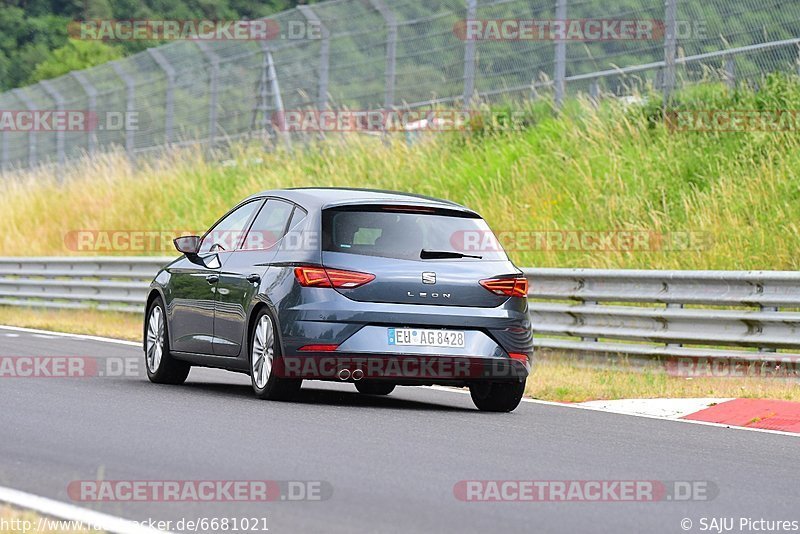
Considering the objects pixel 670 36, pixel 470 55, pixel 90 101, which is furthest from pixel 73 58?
pixel 670 36

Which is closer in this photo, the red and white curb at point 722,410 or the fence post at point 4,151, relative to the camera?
the red and white curb at point 722,410

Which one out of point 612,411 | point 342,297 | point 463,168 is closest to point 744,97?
point 463,168

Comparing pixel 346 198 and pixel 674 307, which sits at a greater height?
pixel 346 198

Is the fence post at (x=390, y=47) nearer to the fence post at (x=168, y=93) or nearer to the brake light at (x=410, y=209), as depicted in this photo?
the fence post at (x=168, y=93)

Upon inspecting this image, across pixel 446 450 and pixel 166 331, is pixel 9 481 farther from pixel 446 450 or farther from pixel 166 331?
pixel 166 331

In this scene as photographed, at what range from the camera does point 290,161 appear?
93.9 ft

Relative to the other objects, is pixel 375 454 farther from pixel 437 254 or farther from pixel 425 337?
pixel 437 254

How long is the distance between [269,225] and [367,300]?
133 cm

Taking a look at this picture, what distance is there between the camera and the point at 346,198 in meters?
11.8

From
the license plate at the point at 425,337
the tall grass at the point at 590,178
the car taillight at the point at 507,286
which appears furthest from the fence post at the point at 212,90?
the license plate at the point at 425,337

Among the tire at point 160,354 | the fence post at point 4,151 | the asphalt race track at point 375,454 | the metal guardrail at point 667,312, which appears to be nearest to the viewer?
the asphalt race track at point 375,454

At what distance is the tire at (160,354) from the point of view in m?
13.0

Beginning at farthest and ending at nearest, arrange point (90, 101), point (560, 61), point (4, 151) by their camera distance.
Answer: point (4, 151), point (90, 101), point (560, 61)

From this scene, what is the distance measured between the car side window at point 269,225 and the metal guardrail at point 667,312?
14.2ft
